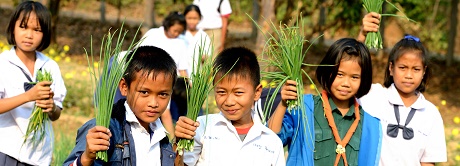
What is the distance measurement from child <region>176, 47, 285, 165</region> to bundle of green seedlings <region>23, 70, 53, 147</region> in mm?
988

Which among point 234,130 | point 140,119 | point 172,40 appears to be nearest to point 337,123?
point 234,130

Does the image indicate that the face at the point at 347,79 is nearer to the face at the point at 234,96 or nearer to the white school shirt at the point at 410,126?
the white school shirt at the point at 410,126

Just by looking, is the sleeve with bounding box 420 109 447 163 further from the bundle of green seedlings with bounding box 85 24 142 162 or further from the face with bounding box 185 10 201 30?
the face with bounding box 185 10 201 30

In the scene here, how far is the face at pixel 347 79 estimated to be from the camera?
3.90 metres

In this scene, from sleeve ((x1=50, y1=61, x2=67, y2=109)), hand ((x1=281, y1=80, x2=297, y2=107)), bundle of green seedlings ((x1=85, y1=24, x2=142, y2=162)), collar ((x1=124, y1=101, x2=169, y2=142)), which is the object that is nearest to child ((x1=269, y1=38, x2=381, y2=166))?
hand ((x1=281, y1=80, x2=297, y2=107))

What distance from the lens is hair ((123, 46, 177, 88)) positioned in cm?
323

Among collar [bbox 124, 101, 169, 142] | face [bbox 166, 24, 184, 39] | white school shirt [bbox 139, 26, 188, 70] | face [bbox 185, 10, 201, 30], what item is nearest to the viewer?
collar [bbox 124, 101, 169, 142]

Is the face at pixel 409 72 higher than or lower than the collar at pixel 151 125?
higher

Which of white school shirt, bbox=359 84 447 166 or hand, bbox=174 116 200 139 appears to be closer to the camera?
hand, bbox=174 116 200 139

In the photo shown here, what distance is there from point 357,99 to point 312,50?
1103 centimetres

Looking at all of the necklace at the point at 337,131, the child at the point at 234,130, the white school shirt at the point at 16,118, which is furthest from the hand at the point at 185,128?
the white school shirt at the point at 16,118

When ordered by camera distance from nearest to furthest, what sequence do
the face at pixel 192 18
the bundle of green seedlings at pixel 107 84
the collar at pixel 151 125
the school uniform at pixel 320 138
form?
the bundle of green seedlings at pixel 107 84 < the collar at pixel 151 125 < the school uniform at pixel 320 138 < the face at pixel 192 18

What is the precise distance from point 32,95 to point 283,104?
1278mm

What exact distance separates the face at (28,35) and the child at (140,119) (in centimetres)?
112
